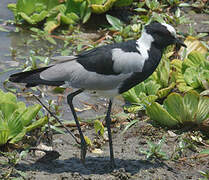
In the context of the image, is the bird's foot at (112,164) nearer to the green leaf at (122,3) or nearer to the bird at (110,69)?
the bird at (110,69)

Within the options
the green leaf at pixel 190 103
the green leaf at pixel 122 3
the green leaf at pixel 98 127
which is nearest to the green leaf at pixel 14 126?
the green leaf at pixel 98 127

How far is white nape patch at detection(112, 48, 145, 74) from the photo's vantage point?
380 cm

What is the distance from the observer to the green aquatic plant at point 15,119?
3.90 m

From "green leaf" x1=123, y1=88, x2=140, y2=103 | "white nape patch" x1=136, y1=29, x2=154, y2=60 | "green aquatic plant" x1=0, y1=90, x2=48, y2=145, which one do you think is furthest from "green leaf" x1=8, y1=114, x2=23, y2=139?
"green leaf" x1=123, y1=88, x2=140, y2=103

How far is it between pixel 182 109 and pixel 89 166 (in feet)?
3.34

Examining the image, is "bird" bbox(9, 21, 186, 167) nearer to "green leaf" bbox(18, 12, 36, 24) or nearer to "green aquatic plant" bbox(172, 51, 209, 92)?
"green aquatic plant" bbox(172, 51, 209, 92)

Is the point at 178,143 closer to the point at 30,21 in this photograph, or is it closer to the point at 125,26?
the point at 125,26

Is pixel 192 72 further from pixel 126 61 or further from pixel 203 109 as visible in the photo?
pixel 126 61

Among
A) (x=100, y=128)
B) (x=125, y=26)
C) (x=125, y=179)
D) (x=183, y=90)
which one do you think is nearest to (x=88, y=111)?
(x=100, y=128)

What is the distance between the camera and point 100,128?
14.0ft

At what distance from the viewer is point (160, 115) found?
4.25 metres

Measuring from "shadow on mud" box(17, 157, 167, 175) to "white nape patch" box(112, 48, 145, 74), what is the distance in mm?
791

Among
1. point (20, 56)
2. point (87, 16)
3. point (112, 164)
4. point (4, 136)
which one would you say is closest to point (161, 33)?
point (112, 164)

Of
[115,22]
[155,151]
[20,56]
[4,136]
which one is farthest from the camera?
[115,22]
